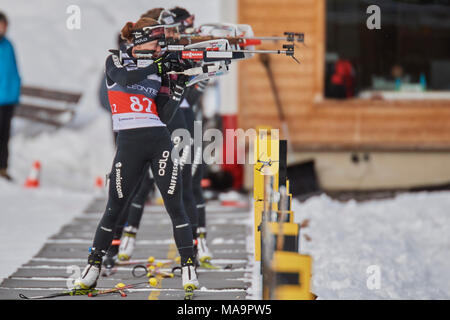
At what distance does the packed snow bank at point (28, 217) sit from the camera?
7.31 meters

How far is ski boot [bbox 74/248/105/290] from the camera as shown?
18.1 ft

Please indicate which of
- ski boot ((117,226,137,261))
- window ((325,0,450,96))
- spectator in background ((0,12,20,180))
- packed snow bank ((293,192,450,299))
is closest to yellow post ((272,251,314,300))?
packed snow bank ((293,192,450,299))

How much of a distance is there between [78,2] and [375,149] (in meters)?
20.2

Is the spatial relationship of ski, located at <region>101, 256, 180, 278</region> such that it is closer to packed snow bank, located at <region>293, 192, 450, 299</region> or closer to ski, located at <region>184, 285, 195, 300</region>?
ski, located at <region>184, 285, 195, 300</region>

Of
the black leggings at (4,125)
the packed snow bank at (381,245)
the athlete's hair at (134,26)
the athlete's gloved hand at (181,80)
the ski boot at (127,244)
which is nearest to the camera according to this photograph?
the athlete's hair at (134,26)

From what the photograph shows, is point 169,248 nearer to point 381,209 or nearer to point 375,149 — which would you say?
point 381,209

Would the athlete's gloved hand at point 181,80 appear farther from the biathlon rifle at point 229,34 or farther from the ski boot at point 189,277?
the ski boot at point 189,277

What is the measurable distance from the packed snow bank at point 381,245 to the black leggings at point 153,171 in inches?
53.7

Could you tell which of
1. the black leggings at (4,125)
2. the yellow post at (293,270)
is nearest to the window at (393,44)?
the black leggings at (4,125)

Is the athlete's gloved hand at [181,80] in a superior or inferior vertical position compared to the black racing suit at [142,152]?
superior

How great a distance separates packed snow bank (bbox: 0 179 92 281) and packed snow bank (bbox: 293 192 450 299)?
307 centimetres

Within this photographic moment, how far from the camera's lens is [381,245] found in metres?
7.81

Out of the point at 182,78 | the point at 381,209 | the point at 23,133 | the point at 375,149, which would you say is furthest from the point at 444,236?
the point at 23,133

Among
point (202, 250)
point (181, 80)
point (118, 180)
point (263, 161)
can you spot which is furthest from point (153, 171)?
point (202, 250)
